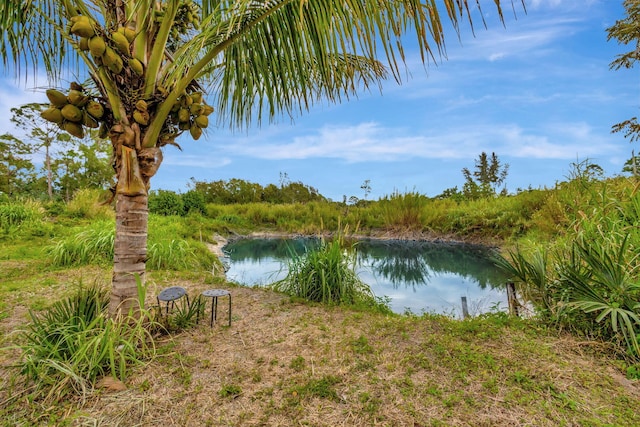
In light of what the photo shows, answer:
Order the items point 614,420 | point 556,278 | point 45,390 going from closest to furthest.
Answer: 1. point 614,420
2. point 45,390
3. point 556,278

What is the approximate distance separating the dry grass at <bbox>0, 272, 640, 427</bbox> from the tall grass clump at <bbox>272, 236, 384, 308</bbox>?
93 cm

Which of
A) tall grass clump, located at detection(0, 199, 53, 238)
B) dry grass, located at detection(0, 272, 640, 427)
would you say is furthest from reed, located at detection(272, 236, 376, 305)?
tall grass clump, located at detection(0, 199, 53, 238)

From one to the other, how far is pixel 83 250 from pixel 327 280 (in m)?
→ 4.38

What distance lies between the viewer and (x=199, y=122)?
2109mm

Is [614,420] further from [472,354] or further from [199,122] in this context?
[199,122]

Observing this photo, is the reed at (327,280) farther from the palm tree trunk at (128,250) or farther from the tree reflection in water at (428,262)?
the palm tree trunk at (128,250)

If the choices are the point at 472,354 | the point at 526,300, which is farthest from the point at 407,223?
the point at 472,354

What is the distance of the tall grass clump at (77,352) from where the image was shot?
5.91 ft

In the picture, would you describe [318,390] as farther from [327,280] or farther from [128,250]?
[327,280]

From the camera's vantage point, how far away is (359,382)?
6.40ft

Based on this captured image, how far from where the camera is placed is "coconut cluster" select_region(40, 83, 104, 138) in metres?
1.77

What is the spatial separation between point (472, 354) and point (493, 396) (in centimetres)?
44

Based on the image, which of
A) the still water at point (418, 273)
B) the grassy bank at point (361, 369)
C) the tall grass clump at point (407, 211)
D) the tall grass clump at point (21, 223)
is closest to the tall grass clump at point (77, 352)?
the grassy bank at point (361, 369)

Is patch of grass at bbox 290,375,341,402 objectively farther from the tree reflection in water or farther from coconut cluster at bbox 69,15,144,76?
the tree reflection in water
